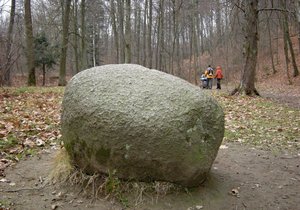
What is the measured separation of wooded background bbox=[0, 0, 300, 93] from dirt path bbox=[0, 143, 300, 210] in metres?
3.04

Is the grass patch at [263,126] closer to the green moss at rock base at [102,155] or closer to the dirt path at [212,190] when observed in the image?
the dirt path at [212,190]

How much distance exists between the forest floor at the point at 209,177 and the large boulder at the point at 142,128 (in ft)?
1.10

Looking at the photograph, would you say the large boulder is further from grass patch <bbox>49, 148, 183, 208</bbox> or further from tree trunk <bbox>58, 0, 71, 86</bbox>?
tree trunk <bbox>58, 0, 71, 86</bbox>

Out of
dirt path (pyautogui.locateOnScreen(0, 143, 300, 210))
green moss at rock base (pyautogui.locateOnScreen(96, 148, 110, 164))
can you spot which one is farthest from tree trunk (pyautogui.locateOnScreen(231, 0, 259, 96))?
green moss at rock base (pyautogui.locateOnScreen(96, 148, 110, 164))

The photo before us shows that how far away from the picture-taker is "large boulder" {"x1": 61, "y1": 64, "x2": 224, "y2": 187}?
3.81 m

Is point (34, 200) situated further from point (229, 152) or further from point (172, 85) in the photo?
point (229, 152)

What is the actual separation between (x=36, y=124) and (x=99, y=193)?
3585 millimetres

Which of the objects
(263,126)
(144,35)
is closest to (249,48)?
(263,126)

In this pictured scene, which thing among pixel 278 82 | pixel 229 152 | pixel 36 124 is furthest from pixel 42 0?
pixel 229 152

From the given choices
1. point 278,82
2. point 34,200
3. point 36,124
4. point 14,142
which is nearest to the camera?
point 34,200

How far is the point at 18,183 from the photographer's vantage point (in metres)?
4.23

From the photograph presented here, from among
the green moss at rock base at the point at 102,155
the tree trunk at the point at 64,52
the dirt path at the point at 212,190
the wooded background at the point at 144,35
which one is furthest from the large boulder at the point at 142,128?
the tree trunk at the point at 64,52

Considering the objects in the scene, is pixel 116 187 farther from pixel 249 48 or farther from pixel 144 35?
pixel 144 35

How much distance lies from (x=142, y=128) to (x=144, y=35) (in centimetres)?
2602
